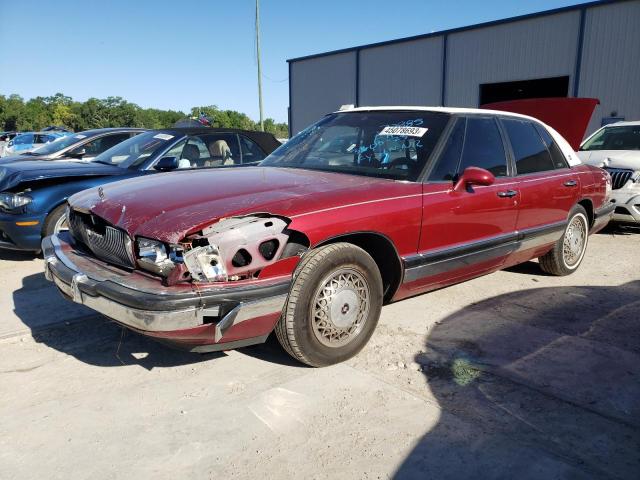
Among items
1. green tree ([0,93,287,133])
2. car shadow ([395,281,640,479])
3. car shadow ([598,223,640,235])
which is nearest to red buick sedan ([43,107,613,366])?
car shadow ([395,281,640,479])

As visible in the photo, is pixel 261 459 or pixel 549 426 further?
pixel 549 426

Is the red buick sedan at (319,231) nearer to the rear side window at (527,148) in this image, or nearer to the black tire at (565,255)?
the rear side window at (527,148)

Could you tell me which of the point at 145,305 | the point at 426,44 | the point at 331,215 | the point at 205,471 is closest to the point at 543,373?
the point at 331,215

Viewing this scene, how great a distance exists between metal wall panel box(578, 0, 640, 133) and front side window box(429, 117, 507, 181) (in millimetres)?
15005

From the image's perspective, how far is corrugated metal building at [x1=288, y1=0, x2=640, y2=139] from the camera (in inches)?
647

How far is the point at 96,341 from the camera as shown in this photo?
3629 mm

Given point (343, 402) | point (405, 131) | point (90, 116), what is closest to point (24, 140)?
point (405, 131)

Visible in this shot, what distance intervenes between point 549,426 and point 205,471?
1.72 m

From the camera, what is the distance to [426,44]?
71.4 ft

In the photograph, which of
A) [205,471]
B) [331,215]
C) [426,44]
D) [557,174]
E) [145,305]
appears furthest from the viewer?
[426,44]

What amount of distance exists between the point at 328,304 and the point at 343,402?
58cm

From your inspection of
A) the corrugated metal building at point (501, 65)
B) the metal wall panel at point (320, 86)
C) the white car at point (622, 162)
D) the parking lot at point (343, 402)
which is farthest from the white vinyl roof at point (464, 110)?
the metal wall panel at point (320, 86)

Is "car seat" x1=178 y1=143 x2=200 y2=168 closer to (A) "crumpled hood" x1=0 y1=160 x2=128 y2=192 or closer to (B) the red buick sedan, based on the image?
(A) "crumpled hood" x1=0 y1=160 x2=128 y2=192

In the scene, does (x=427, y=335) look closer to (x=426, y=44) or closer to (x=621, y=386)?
(x=621, y=386)
